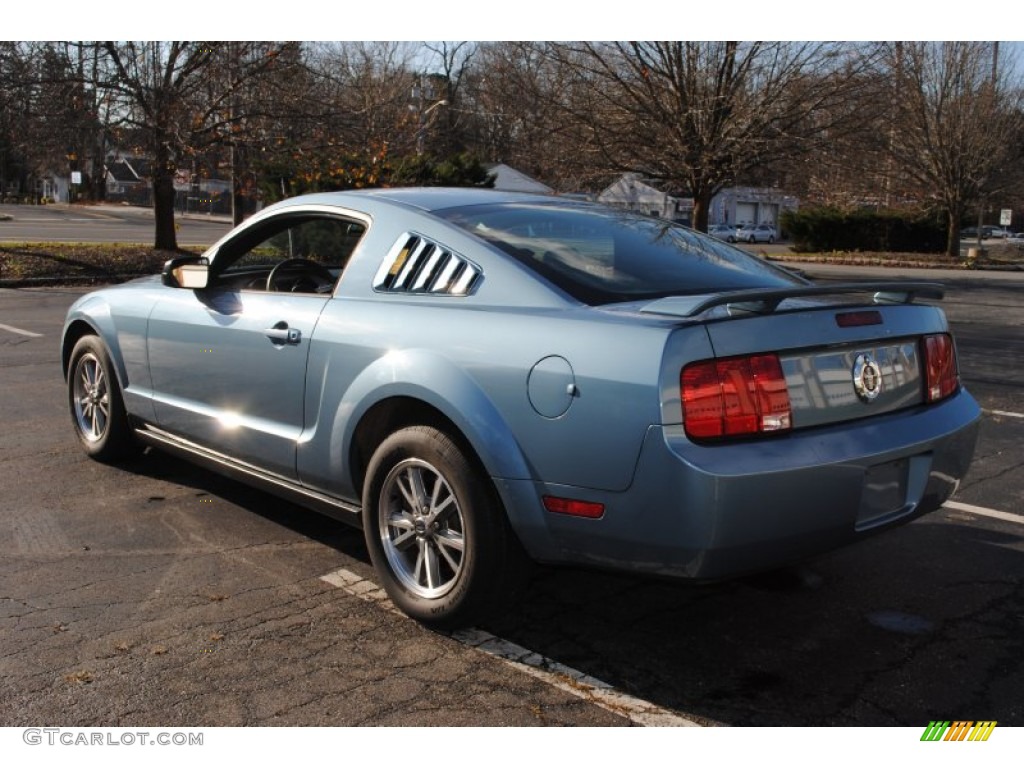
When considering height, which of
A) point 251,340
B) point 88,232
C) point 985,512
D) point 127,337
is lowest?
point 985,512

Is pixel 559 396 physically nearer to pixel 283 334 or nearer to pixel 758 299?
pixel 758 299

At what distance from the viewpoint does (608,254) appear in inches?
154

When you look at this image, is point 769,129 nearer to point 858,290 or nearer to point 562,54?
point 562,54

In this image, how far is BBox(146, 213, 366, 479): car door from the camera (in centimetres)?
419

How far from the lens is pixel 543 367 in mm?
3207

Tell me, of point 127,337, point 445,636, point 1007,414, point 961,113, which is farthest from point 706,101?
point 445,636

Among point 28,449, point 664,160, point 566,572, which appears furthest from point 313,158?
point 566,572

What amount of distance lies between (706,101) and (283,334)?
61.4 ft

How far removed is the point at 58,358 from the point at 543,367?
7.63 m

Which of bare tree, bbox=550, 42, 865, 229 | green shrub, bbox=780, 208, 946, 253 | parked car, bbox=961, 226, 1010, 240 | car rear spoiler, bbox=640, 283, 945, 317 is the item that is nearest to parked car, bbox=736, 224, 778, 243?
parked car, bbox=961, 226, 1010, 240

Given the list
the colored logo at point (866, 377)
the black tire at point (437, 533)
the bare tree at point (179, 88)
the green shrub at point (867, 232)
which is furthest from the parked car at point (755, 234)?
the black tire at point (437, 533)

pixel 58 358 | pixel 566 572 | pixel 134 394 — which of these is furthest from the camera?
pixel 58 358

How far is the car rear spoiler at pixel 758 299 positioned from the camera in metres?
3.11
